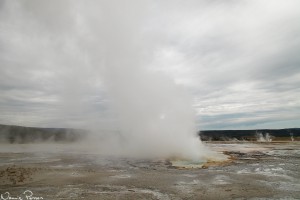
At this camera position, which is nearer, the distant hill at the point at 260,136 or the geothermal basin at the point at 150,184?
the geothermal basin at the point at 150,184

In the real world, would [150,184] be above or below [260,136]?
below

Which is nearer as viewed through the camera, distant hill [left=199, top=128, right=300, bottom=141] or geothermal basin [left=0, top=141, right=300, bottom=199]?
geothermal basin [left=0, top=141, right=300, bottom=199]

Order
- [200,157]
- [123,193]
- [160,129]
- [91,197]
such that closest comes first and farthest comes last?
[91,197] < [123,193] < [200,157] < [160,129]

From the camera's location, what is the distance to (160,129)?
3078 centimetres

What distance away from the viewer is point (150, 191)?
36.9ft

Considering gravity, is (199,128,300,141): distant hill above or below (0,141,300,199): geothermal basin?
above

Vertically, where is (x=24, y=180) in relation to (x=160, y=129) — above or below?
below

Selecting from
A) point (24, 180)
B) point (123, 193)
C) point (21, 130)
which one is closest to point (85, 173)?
point (24, 180)

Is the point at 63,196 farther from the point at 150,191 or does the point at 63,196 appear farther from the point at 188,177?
the point at 188,177

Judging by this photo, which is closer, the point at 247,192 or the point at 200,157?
the point at 247,192

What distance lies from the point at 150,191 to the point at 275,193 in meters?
5.18

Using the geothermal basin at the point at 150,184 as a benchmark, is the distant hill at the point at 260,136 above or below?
above

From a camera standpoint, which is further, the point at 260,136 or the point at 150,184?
the point at 260,136

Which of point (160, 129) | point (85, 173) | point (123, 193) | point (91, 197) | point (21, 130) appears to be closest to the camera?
point (91, 197)
